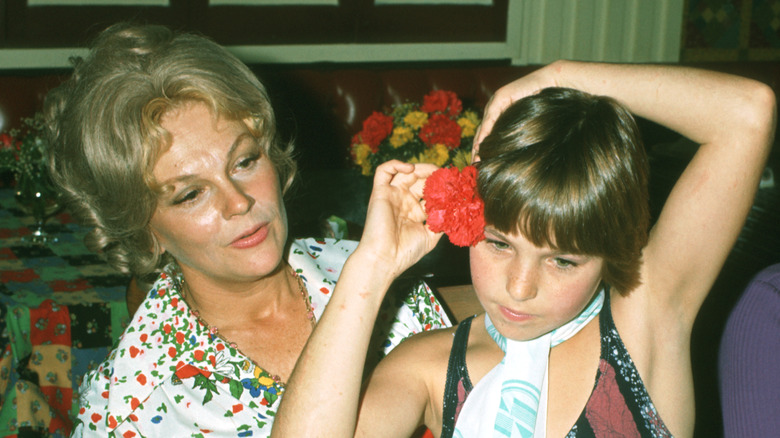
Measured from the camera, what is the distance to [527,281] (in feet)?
3.77

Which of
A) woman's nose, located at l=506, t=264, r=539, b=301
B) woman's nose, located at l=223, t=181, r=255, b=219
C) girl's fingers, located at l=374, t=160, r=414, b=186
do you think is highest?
girl's fingers, located at l=374, t=160, r=414, b=186

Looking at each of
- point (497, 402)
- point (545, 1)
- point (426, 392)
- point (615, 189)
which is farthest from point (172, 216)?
→ point (545, 1)

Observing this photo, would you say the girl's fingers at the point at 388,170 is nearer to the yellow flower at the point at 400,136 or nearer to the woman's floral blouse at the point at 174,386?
the woman's floral blouse at the point at 174,386

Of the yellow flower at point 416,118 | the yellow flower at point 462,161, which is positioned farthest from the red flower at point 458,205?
the yellow flower at point 416,118

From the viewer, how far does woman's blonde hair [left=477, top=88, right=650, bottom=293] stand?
117cm

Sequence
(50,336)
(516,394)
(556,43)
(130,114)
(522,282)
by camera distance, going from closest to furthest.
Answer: (522,282)
(516,394)
(130,114)
(50,336)
(556,43)

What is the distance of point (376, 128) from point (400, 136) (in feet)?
0.31

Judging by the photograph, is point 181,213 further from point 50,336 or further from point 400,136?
point 400,136

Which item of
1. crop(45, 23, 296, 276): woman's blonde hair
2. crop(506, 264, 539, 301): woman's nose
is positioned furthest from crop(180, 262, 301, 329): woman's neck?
crop(506, 264, 539, 301): woman's nose

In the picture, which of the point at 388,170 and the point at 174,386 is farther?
the point at 174,386

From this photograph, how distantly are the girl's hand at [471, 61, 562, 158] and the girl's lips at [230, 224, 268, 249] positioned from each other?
490mm

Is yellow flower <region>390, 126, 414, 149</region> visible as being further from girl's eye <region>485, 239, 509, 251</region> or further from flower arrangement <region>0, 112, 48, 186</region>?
girl's eye <region>485, 239, 509, 251</region>

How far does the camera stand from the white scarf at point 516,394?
128 centimetres

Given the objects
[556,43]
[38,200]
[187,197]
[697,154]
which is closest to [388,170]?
[187,197]
